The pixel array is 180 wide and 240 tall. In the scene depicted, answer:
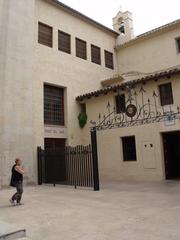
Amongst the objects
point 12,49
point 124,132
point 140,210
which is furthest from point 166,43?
point 140,210

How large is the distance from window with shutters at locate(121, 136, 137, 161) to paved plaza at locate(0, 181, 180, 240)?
6320 mm

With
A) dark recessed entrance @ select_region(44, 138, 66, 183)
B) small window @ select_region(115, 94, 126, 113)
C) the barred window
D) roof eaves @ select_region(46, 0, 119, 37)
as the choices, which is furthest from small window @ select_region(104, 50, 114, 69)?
dark recessed entrance @ select_region(44, 138, 66, 183)

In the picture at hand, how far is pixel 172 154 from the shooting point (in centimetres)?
1659

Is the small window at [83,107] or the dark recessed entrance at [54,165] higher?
the small window at [83,107]

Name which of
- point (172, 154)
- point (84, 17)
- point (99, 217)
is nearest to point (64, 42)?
point (84, 17)

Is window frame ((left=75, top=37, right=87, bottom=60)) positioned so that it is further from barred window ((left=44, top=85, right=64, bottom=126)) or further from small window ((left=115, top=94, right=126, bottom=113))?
small window ((left=115, top=94, right=126, bottom=113))

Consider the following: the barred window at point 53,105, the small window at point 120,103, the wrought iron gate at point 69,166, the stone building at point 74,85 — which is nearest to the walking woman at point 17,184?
the wrought iron gate at point 69,166

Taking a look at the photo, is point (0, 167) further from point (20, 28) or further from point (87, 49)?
point (87, 49)

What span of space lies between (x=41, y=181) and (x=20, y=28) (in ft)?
29.2

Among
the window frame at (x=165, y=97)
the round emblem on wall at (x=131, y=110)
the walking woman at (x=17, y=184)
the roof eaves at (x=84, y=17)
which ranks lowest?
the walking woman at (x=17, y=184)

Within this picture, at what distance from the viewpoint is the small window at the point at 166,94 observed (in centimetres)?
1554

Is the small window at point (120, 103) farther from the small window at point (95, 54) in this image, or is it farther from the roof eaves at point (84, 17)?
the roof eaves at point (84, 17)

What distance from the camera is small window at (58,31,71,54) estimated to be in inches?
723

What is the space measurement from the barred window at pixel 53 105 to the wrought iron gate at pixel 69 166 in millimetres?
2477
